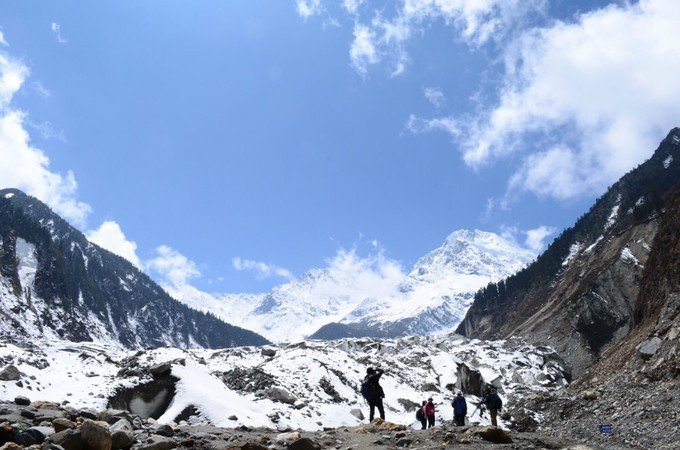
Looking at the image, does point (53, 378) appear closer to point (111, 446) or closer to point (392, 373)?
point (111, 446)

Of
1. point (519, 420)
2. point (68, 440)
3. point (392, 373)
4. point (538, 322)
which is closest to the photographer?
point (68, 440)

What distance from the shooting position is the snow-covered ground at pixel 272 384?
A: 2803 centimetres

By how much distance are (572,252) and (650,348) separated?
135 metres

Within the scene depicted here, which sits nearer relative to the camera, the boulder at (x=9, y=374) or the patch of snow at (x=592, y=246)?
the boulder at (x=9, y=374)

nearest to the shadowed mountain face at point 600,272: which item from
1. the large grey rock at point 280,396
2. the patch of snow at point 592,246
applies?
the patch of snow at point 592,246

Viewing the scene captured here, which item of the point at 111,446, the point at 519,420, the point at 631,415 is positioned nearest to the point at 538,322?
the point at 519,420

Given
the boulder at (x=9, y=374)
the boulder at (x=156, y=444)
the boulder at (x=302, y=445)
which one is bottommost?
the boulder at (x=302, y=445)

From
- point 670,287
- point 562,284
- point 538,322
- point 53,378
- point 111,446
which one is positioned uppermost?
point 562,284

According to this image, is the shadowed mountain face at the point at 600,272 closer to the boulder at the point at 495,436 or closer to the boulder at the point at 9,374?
the boulder at the point at 495,436

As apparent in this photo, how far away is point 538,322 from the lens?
11600 centimetres

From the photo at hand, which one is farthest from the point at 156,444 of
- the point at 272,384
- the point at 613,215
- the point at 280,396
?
the point at 613,215

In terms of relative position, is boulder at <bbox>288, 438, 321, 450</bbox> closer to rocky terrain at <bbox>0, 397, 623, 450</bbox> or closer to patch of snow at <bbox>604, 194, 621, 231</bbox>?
rocky terrain at <bbox>0, 397, 623, 450</bbox>

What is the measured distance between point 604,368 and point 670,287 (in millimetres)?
12486

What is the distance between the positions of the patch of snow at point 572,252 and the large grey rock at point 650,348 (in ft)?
412
